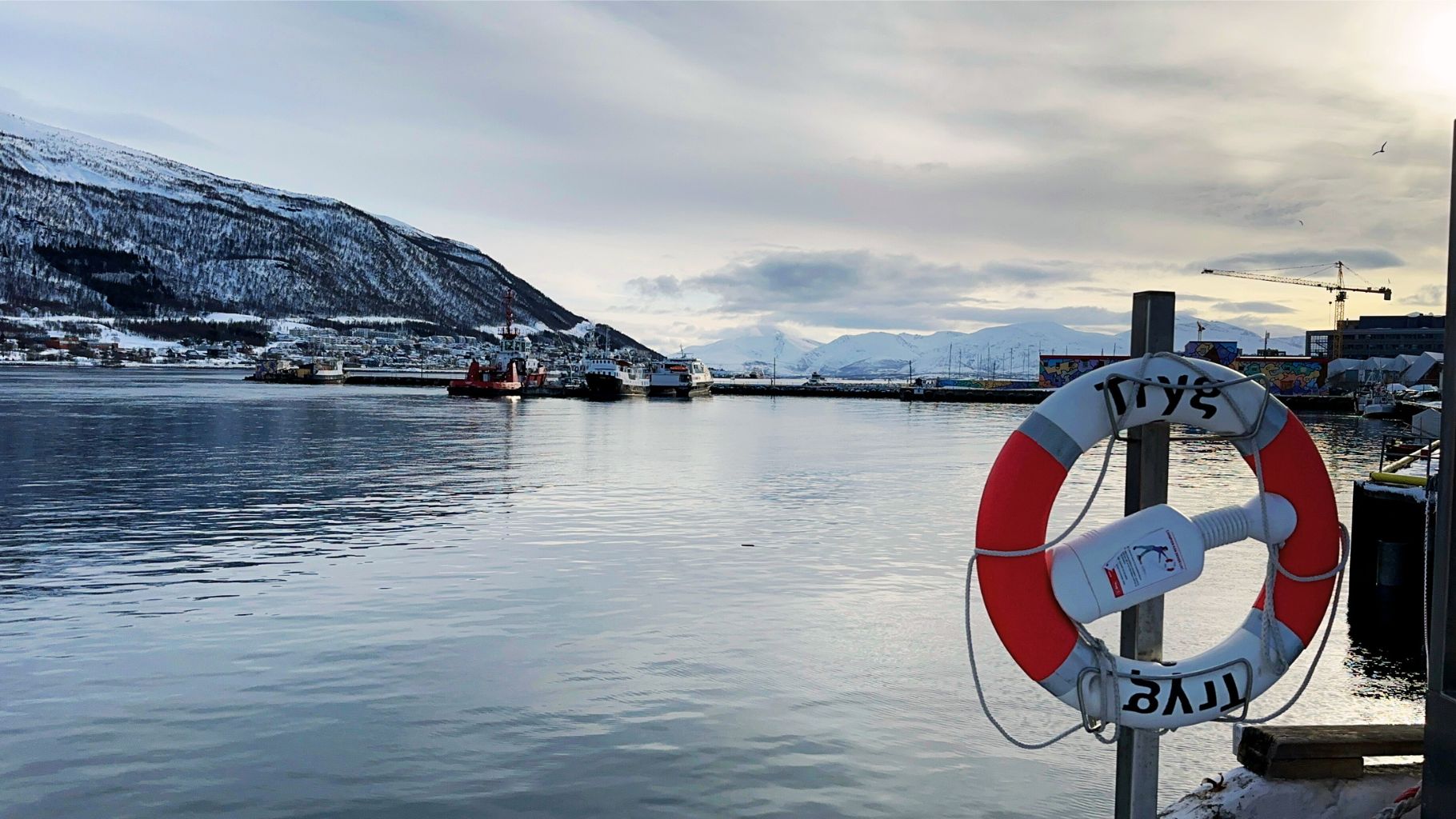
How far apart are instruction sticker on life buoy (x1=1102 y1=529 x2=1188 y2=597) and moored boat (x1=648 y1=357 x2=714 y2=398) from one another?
289 feet

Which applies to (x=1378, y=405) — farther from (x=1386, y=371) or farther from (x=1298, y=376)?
(x=1386, y=371)

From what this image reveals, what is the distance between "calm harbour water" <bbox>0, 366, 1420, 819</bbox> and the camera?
19.4ft

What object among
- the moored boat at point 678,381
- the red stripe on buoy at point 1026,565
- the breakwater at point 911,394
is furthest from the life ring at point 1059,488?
the moored boat at point 678,381

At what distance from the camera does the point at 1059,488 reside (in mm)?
3857

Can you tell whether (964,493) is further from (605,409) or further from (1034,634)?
(605,409)

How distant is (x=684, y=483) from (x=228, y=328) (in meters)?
193

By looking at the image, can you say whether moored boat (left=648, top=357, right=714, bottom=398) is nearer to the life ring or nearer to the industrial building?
the life ring

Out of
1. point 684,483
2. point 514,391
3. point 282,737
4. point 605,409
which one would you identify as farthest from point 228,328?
point 282,737

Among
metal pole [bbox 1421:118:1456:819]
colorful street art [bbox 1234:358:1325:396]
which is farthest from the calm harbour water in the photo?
colorful street art [bbox 1234:358:1325:396]

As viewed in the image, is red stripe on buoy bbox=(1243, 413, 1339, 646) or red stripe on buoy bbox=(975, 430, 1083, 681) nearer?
red stripe on buoy bbox=(975, 430, 1083, 681)

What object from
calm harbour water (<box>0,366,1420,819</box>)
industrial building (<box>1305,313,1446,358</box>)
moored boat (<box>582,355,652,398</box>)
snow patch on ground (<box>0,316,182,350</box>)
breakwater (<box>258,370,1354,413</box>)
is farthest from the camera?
snow patch on ground (<box>0,316,182,350</box>)

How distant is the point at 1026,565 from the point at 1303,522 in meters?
1.12

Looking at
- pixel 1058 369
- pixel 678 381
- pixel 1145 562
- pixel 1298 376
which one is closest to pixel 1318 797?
pixel 1145 562

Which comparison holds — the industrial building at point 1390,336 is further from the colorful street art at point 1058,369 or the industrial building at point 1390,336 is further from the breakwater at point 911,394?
the colorful street art at point 1058,369
